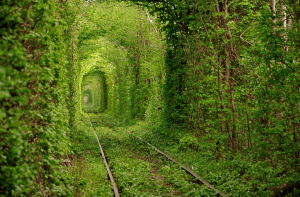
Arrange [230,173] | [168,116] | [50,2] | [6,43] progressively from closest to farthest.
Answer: [6,43], [50,2], [230,173], [168,116]

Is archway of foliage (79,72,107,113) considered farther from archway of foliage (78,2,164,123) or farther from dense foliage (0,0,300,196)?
dense foliage (0,0,300,196)

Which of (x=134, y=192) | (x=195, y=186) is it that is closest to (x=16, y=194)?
(x=134, y=192)

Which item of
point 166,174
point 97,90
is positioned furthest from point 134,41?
point 97,90

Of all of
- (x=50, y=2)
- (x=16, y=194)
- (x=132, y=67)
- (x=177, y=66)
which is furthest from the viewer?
(x=132, y=67)

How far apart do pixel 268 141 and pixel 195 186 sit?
7.76 feet

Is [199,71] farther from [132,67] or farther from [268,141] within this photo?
[132,67]

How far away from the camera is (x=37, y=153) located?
4434mm

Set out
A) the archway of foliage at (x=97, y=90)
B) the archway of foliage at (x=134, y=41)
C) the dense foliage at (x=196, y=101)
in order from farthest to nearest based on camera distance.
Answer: the archway of foliage at (x=97, y=90)
the archway of foliage at (x=134, y=41)
the dense foliage at (x=196, y=101)

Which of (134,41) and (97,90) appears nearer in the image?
(134,41)

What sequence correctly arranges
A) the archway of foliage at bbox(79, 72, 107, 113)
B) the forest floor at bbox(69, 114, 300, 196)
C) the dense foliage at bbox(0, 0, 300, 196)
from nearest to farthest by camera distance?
1. the dense foliage at bbox(0, 0, 300, 196)
2. the forest floor at bbox(69, 114, 300, 196)
3. the archway of foliage at bbox(79, 72, 107, 113)

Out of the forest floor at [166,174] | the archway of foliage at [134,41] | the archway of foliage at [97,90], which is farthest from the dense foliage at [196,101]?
the archway of foliage at [97,90]

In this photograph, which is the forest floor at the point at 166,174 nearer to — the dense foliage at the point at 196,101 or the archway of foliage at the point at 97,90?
the dense foliage at the point at 196,101

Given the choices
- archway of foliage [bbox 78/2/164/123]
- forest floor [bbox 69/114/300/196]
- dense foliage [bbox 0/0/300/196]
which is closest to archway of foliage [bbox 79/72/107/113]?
archway of foliage [bbox 78/2/164/123]

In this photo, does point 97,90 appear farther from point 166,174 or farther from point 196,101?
point 166,174
